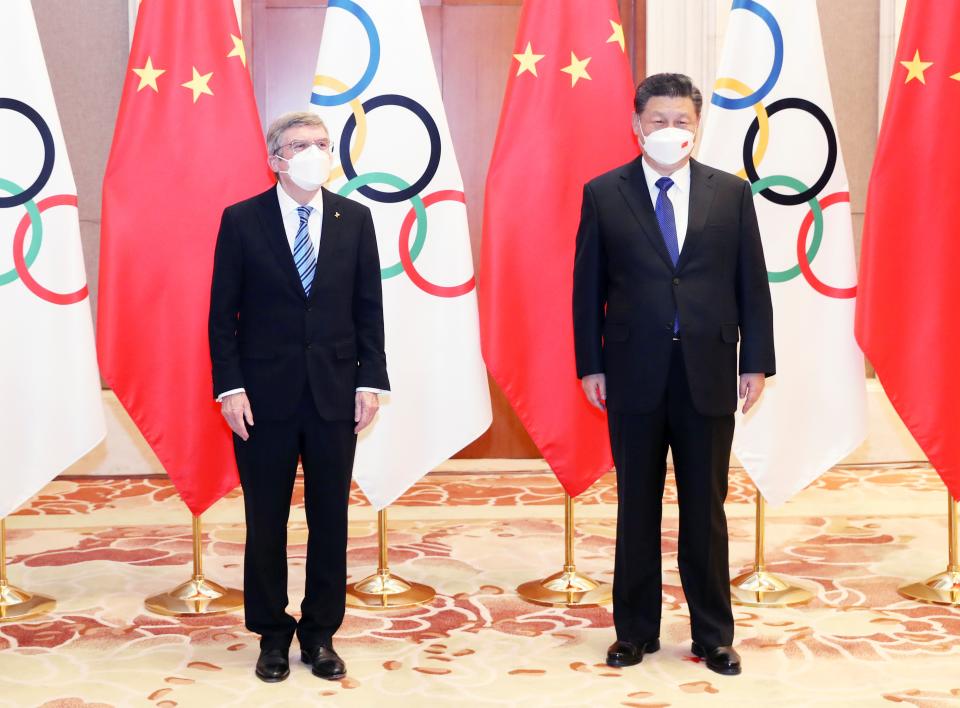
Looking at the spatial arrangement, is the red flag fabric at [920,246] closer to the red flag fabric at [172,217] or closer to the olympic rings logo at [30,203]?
the red flag fabric at [172,217]

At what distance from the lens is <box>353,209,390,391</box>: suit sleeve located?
132 inches

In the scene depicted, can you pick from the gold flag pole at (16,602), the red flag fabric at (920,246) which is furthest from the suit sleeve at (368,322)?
the red flag fabric at (920,246)

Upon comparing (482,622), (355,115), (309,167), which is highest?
(355,115)

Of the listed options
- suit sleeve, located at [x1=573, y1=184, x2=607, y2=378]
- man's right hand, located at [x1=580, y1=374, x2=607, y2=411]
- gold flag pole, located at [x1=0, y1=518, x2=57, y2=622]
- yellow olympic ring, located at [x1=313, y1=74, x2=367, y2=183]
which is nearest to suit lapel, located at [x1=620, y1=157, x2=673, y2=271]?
suit sleeve, located at [x1=573, y1=184, x2=607, y2=378]

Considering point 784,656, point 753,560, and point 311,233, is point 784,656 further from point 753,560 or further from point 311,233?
point 311,233

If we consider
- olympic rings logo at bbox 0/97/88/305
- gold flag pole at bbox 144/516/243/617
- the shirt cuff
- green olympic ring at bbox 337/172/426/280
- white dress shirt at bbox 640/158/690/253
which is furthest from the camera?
green olympic ring at bbox 337/172/426/280

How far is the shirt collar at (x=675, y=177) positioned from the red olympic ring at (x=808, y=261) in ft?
3.01

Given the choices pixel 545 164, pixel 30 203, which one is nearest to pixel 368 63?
pixel 545 164

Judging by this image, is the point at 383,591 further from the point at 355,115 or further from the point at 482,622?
the point at 355,115

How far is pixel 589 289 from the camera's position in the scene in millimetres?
3354

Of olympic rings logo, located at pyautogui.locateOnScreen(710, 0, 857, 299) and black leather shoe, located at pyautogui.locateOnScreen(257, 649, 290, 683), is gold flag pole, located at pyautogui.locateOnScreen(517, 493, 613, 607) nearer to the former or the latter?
black leather shoe, located at pyautogui.locateOnScreen(257, 649, 290, 683)

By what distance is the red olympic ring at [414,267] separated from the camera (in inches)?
163

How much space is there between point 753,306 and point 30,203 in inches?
98.5

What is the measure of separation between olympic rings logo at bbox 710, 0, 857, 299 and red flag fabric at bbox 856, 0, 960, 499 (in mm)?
183
